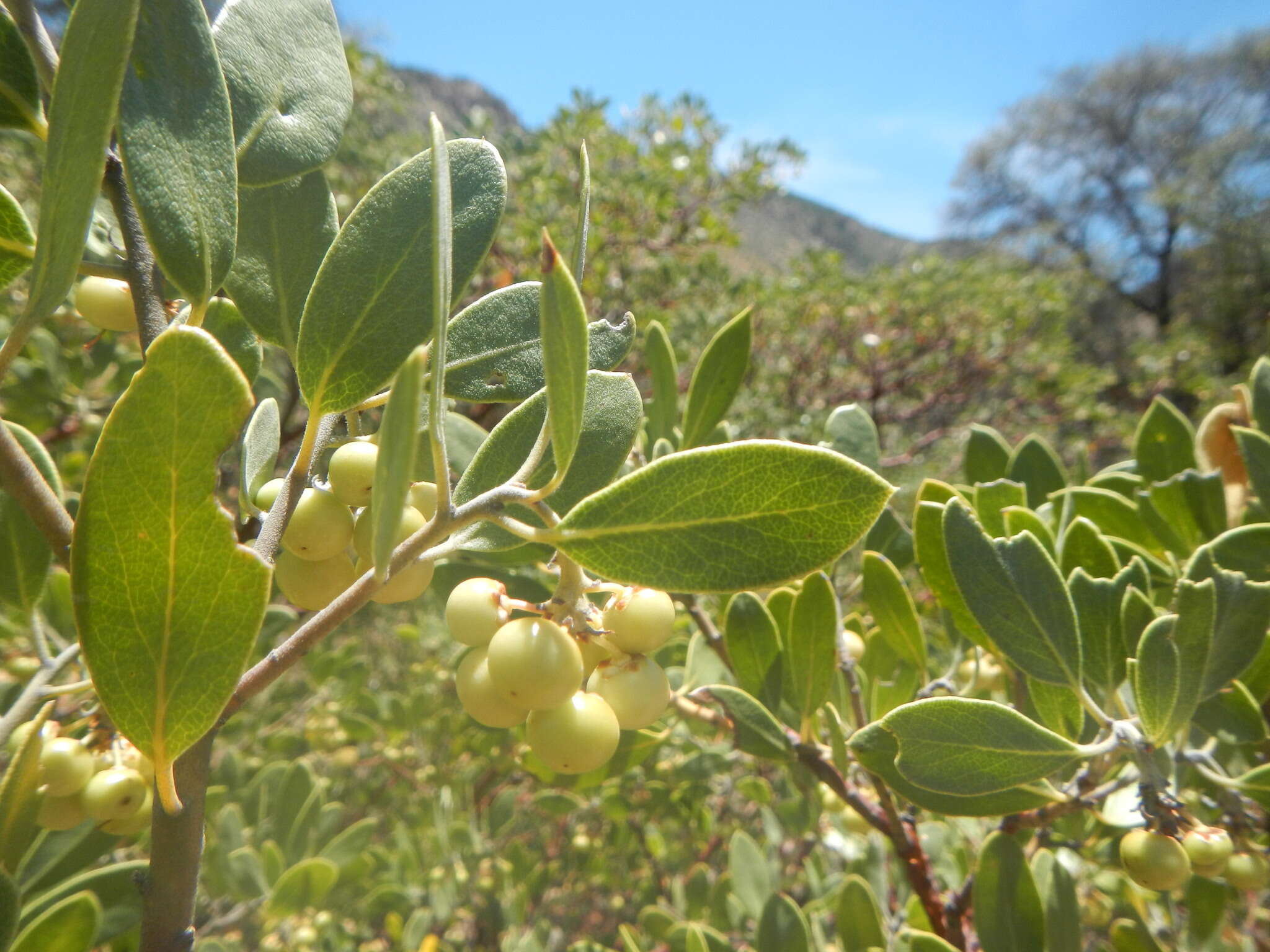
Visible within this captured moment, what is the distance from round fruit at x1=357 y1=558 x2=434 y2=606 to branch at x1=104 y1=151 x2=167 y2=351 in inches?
7.8

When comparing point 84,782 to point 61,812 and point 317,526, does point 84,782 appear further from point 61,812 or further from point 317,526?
point 317,526

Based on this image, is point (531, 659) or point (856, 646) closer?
point (531, 659)

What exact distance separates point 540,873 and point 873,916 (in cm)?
138

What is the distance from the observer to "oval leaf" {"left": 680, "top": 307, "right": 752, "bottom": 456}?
0.91 metres

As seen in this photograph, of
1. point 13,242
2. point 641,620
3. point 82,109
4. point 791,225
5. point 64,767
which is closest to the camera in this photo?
point 82,109

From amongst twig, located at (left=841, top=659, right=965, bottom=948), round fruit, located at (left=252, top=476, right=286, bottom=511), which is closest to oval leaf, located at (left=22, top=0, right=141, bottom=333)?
round fruit, located at (left=252, top=476, right=286, bottom=511)

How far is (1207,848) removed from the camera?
0.74m

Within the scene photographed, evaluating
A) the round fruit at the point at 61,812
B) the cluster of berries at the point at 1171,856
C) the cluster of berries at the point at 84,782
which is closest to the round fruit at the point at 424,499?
the cluster of berries at the point at 84,782

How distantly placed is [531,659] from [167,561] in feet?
0.70

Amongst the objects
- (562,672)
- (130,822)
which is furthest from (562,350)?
(130,822)

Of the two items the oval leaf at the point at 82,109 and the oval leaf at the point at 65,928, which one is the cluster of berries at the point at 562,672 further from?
the oval leaf at the point at 65,928

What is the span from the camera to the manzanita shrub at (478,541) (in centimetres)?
37

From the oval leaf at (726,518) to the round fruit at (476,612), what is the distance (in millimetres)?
159

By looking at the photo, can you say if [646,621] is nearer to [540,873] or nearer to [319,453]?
[319,453]
